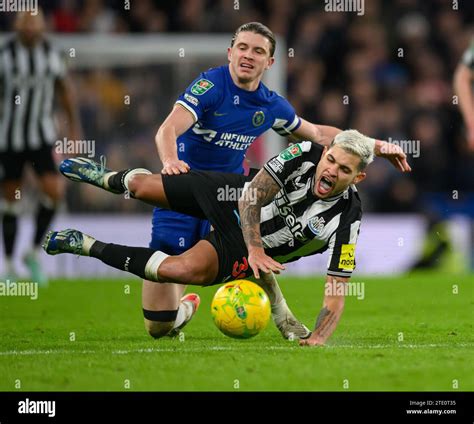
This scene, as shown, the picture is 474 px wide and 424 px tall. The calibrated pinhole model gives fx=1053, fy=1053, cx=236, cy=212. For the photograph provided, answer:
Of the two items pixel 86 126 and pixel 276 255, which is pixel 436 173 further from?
pixel 276 255

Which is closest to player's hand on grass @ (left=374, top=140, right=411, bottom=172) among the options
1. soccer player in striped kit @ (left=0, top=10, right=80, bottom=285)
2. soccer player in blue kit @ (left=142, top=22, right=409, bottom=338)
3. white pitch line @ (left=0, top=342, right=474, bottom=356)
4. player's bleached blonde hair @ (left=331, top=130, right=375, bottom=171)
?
soccer player in blue kit @ (left=142, top=22, right=409, bottom=338)

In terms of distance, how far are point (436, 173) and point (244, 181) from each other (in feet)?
29.5

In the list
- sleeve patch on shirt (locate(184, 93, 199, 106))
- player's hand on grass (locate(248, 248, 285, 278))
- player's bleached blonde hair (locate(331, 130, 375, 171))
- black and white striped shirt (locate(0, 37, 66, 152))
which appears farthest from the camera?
black and white striped shirt (locate(0, 37, 66, 152))

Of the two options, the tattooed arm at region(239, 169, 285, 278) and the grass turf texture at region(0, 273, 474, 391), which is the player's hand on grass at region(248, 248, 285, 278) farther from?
the grass turf texture at region(0, 273, 474, 391)

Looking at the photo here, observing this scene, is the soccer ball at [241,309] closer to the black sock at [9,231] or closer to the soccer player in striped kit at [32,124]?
the soccer player in striped kit at [32,124]

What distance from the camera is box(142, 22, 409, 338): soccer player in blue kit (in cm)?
771

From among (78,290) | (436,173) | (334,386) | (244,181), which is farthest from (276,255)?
(436,173)

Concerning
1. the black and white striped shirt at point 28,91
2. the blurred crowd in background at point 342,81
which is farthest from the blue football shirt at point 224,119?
the blurred crowd in background at point 342,81

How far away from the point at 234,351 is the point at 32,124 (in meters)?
6.83

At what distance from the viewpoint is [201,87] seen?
776 cm

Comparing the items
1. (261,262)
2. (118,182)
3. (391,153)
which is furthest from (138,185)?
(391,153)

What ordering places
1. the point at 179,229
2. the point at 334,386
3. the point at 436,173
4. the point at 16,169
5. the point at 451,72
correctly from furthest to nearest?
the point at 451,72, the point at 436,173, the point at 16,169, the point at 179,229, the point at 334,386

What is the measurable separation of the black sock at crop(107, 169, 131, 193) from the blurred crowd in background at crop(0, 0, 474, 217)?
6871 mm

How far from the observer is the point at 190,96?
25.3 feet
